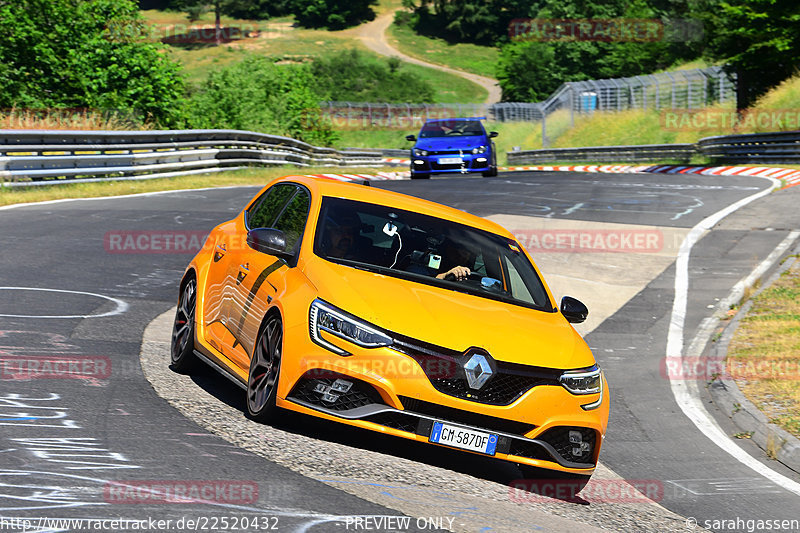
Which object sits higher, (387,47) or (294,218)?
(387,47)

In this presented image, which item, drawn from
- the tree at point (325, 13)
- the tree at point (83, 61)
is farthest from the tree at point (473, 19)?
the tree at point (83, 61)

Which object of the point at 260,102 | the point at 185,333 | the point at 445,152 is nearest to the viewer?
the point at 185,333

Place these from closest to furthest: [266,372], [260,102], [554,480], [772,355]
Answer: [266,372], [554,480], [772,355], [260,102]

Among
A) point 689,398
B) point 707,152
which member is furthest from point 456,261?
point 707,152

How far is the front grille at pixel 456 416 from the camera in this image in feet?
19.5

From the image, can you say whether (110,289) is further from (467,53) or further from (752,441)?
(467,53)

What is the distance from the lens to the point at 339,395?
19.7 ft

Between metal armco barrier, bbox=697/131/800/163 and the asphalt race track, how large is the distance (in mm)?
18486

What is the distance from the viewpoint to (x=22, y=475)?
16.3 ft

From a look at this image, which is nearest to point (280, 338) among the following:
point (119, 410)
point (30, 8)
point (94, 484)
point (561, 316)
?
point (119, 410)

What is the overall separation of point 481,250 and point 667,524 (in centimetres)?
246

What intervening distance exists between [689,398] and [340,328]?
16.6ft

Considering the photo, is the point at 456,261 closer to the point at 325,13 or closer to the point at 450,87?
the point at 450,87

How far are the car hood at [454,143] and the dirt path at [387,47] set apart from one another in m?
80.0
